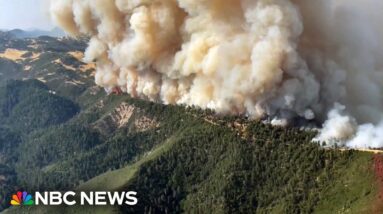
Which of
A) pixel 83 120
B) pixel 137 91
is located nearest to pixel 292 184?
pixel 137 91

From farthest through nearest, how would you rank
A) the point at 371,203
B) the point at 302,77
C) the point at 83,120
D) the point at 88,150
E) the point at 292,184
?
the point at 83,120
the point at 88,150
the point at 302,77
the point at 292,184
the point at 371,203

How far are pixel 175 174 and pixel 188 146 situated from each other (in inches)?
203

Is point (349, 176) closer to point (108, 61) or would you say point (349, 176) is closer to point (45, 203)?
point (45, 203)

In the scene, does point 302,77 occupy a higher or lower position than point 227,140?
higher

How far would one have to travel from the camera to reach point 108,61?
368 feet

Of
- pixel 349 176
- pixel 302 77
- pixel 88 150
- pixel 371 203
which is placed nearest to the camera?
pixel 371 203

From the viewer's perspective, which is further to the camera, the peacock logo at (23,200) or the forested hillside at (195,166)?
the peacock logo at (23,200)

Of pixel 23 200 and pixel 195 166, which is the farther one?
pixel 23 200

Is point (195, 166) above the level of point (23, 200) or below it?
above

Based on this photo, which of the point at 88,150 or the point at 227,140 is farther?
the point at 88,150

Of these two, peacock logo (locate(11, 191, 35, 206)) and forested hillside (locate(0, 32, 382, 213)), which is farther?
peacock logo (locate(11, 191, 35, 206))

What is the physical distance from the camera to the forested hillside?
61938 mm

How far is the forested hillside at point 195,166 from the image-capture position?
61938 millimetres

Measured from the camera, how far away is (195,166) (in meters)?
83.2
